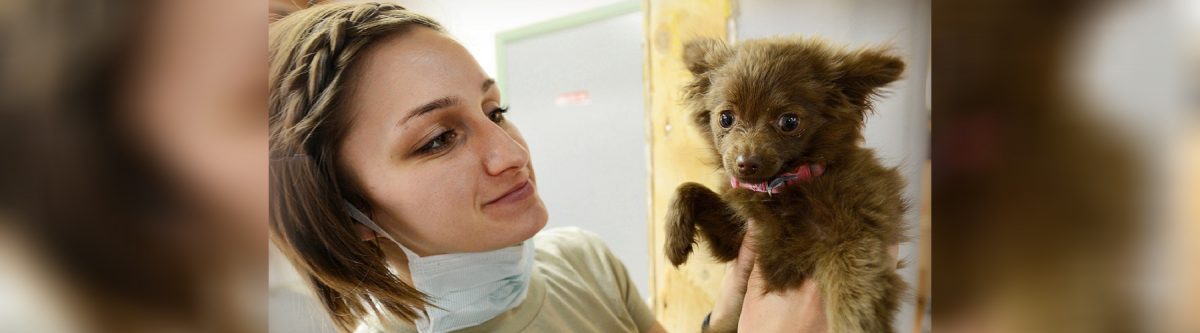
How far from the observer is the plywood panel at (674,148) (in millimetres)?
569

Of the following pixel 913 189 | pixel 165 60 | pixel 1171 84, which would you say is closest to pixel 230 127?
pixel 165 60

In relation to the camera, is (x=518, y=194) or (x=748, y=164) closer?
(x=748, y=164)

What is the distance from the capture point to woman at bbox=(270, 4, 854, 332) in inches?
24.7

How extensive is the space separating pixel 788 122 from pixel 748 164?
0.05 metres

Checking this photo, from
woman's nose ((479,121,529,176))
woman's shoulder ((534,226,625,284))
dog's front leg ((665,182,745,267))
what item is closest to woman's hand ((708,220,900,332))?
dog's front leg ((665,182,745,267))

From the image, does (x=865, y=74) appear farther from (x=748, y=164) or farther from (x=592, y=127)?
(x=592, y=127)

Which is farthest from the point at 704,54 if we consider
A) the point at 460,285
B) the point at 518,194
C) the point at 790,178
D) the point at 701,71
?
the point at 460,285

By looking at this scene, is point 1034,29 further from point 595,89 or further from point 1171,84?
point 595,89

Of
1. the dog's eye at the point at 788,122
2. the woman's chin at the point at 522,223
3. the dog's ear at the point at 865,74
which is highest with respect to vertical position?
the dog's ear at the point at 865,74

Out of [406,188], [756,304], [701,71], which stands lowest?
[756,304]

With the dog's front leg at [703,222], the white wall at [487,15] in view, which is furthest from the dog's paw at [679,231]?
the white wall at [487,15]

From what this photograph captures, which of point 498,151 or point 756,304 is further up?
point 498,151

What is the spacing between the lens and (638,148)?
0.64 metres

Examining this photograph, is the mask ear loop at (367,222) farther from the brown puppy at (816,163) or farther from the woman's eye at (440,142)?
the brown puppy at (816,163)
